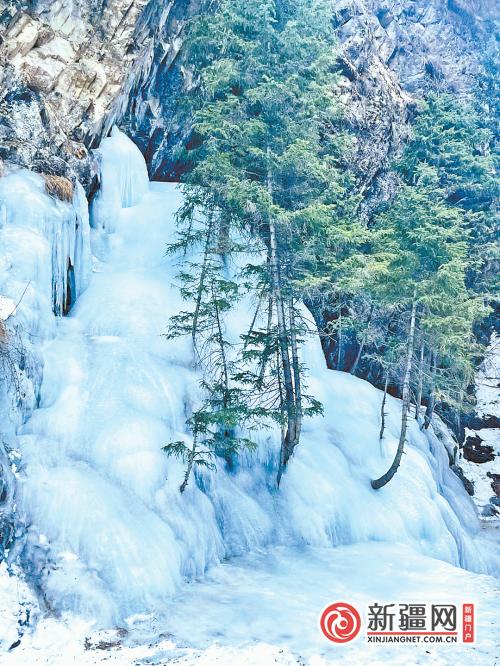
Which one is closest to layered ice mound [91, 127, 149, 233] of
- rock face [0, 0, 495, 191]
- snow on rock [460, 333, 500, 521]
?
rock face [0, 0, 495, 191]

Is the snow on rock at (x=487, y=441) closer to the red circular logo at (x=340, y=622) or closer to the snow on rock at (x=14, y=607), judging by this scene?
the red circular logo at (x=340, y=622)

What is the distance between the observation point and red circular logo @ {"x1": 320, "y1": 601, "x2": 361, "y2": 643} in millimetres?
6582

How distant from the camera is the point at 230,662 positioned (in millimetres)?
5809

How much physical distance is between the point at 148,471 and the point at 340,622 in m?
3.77

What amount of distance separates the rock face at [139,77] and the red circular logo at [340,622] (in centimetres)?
1107

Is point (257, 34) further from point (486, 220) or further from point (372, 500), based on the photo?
point (486, 220)

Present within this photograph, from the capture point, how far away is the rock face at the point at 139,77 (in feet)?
43.7

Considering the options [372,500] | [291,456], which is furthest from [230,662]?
[372,500]

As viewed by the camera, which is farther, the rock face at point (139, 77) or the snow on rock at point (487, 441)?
the snow on rock at point (487, 441)

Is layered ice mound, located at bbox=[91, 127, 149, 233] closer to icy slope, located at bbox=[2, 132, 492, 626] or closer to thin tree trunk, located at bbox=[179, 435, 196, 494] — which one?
icy slope, located at bbox=[2, 132, 492, 626]

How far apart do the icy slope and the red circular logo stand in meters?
2.16

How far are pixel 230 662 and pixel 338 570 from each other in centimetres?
409

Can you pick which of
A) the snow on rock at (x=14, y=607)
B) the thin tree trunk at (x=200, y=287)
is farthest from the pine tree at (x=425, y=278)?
the snow on rock at (x=14, y=607)

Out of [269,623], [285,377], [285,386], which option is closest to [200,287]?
[285,377]
